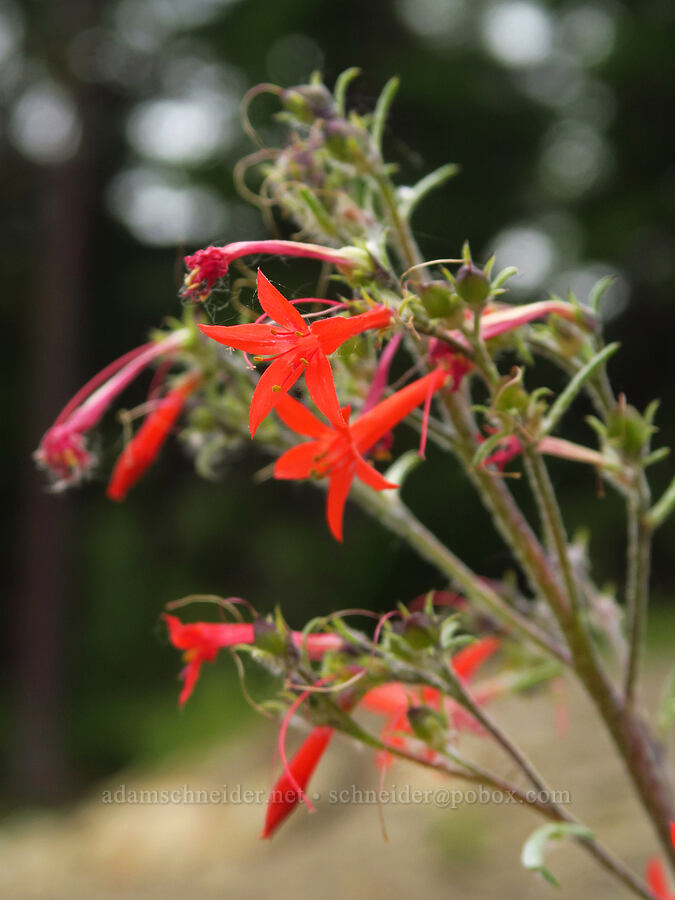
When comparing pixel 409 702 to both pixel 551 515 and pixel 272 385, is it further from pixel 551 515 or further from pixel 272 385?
pixel 272 385

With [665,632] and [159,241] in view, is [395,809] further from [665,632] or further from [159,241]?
[159,241]

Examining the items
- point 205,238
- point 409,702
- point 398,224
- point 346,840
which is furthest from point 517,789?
point 205,238

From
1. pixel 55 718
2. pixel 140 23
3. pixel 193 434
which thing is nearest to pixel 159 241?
pixel 140 23

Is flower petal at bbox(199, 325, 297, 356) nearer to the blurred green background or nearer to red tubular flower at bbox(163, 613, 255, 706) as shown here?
red tubular flower at bbox(163, 613, 255, 706)

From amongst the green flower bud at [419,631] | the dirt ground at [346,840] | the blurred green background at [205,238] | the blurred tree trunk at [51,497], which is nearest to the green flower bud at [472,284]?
the green flower bud at [419,631]

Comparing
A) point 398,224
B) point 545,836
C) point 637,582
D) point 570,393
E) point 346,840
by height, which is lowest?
point 346,840

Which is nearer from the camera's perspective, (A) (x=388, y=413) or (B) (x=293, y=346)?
(B) (x=293, y=346)

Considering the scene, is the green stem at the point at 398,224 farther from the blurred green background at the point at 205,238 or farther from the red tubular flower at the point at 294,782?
the blurred green background at the point at 205,238
